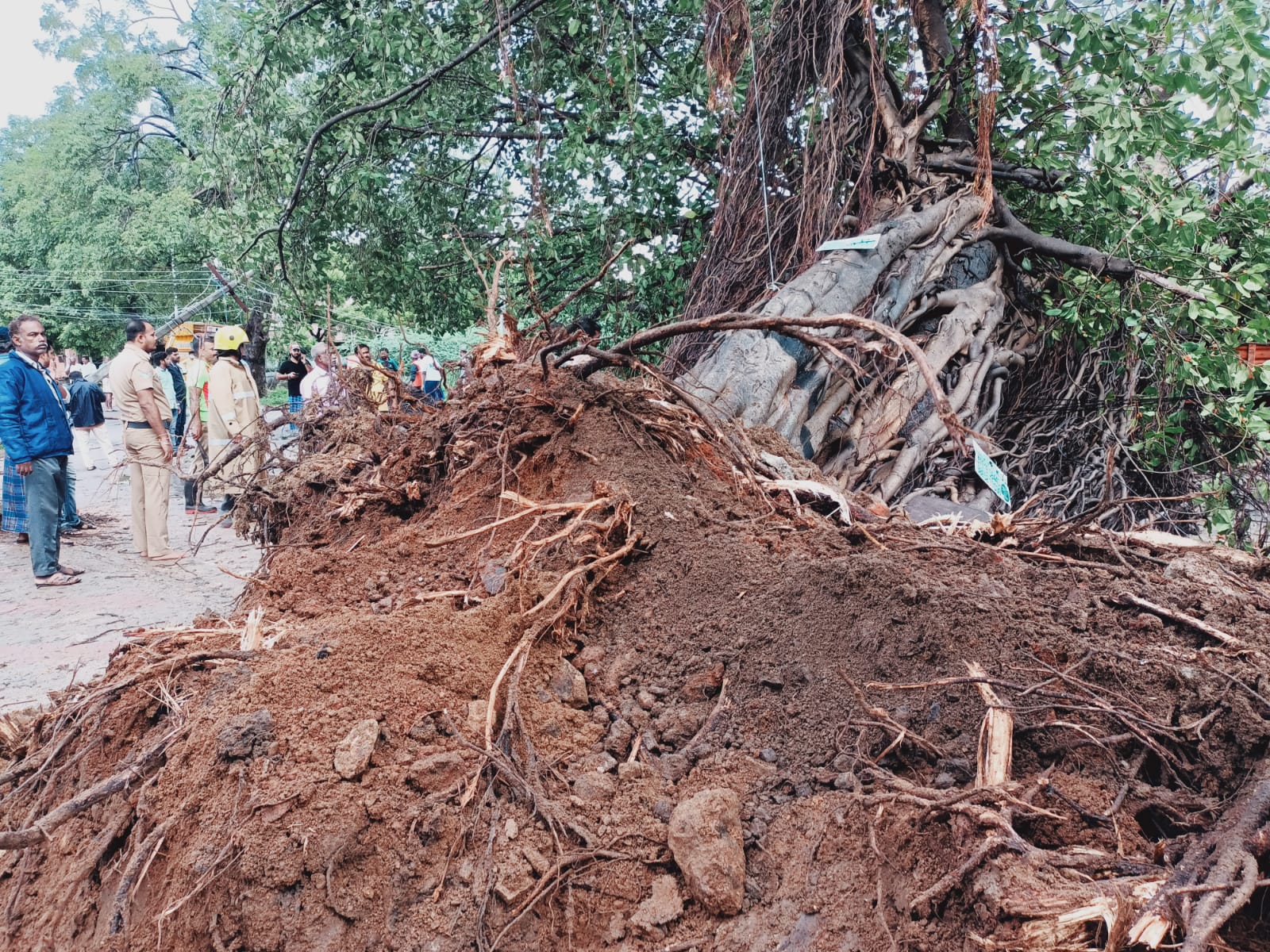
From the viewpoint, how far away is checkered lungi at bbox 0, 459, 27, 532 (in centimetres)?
709

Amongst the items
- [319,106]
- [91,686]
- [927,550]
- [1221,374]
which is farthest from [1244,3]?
[319,106]

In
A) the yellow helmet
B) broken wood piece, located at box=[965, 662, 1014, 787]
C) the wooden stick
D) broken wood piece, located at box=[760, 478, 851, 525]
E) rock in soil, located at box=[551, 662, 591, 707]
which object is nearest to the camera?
broken wood piece, located at box=[965, 662, 1014, 787]

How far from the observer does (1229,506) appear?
5.52 meters

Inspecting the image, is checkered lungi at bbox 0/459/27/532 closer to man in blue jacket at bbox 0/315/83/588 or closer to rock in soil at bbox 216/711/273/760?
man in blue jacket at bbox 0/315/83/588

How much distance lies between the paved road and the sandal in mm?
66

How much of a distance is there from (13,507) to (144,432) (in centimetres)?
174

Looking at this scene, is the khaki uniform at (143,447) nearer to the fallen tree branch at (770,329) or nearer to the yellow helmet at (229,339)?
the yellow helmet at (229,339)

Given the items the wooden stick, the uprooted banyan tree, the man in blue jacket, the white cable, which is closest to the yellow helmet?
the man in blue jacket

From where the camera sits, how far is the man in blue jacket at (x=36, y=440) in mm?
5660

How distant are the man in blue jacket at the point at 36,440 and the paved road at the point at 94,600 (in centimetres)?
26

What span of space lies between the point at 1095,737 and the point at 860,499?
184 cm

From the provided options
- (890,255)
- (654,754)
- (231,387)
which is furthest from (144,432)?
(654,754)

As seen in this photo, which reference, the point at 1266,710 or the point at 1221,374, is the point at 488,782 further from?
the point at 1221,374

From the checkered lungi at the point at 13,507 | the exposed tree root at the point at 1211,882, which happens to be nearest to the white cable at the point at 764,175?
the exposed tree root at the point at 1211,882
